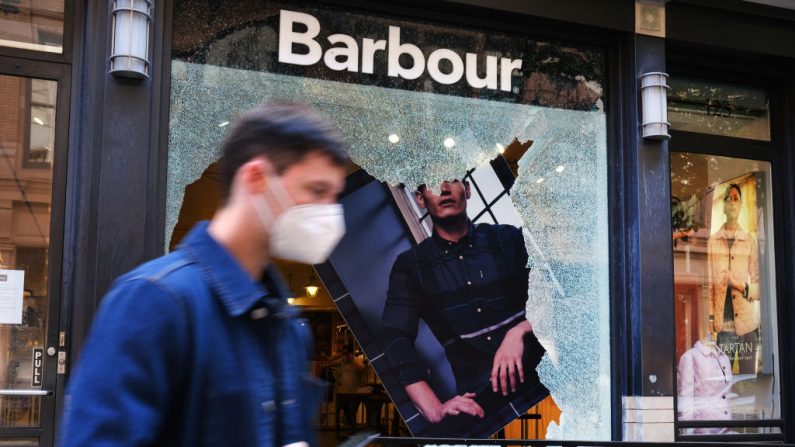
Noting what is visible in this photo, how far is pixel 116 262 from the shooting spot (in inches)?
173

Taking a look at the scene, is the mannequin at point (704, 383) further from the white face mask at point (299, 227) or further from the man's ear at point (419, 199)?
the white face mask at point (299, 227)

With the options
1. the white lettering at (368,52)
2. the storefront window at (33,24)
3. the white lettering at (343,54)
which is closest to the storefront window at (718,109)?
the white lettering at (368,52)

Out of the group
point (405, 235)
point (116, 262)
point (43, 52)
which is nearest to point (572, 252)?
point (405, 235)

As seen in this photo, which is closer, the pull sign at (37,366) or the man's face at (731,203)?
the pull sign at (37,366)

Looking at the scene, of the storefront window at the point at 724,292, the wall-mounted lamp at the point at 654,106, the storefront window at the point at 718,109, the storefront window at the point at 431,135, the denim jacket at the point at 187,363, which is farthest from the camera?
the storefront window at the point at 718,109

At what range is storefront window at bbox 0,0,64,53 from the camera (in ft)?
15.3

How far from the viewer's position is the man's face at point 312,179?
4.42 ft

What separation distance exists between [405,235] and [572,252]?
1.27 meters

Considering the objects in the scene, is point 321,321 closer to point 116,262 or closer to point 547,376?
point 547,376

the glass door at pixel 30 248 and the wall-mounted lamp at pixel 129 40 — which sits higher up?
the wall-mounted lamp at pixel 129 40

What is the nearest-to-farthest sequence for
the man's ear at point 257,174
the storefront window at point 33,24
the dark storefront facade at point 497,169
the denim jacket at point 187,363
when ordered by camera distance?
the denim jacket at point 187,363 → the man's ear at point 257,174 → the dark storefront facade at point 497,169 → the storefront window at point 33,24

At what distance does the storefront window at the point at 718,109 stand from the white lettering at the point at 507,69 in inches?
57.8

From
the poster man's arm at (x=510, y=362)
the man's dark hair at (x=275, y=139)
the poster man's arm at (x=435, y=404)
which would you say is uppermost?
the man's dark hair at (x=275, y=139)

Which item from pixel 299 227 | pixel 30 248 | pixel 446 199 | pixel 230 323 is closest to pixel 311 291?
pixel 446 199
